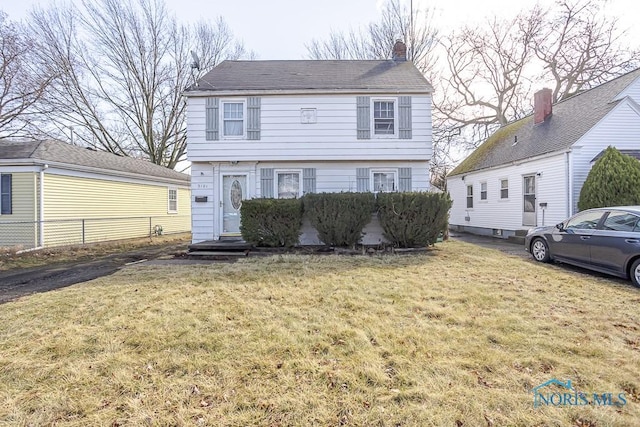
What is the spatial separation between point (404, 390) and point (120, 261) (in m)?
9.15

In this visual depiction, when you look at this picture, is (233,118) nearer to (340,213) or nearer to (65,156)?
(340,213)

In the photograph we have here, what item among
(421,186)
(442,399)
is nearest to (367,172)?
(421,186)

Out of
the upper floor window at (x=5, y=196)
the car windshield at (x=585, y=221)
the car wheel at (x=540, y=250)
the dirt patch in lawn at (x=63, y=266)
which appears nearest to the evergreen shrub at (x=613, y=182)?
the car wheel at (x=540, y=250)

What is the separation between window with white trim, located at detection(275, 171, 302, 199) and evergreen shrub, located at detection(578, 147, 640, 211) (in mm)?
9377

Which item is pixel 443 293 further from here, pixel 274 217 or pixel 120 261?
pixel 120 261

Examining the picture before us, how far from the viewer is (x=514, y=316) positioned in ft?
13.8

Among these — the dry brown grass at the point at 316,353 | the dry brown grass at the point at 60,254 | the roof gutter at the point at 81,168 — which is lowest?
the dry brown grass at the point at 316,353

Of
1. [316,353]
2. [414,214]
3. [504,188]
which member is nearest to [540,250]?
[414,214]

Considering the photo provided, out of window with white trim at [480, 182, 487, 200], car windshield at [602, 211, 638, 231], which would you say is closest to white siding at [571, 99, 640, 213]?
car windshield at [602, 211, 638, 231]

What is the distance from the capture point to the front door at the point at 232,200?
11.0 m

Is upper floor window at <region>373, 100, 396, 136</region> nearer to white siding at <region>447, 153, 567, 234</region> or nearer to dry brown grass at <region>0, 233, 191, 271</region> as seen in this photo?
white siding at <region>447, 153, 567, 234</region>

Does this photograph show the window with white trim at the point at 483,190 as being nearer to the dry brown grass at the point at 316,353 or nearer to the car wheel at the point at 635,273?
the car wheel at the point at 635,273

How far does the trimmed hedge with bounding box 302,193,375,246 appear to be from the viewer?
9.25 meters

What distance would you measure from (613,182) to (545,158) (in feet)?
9.18
